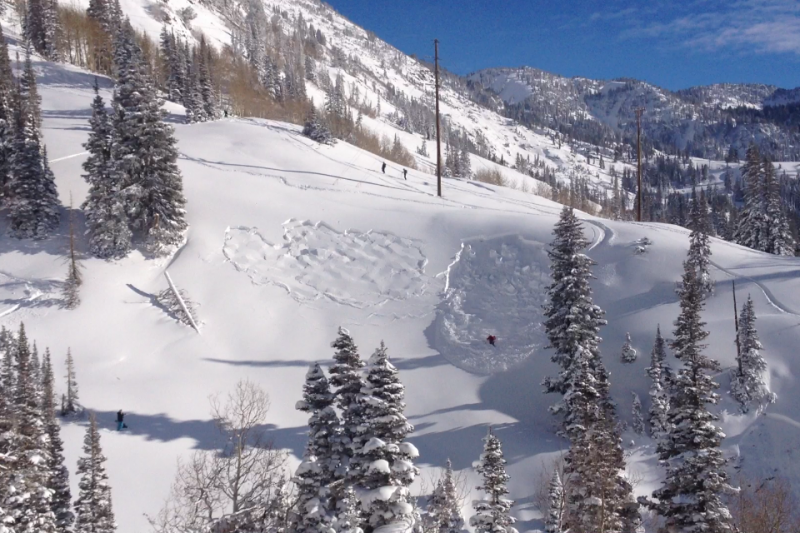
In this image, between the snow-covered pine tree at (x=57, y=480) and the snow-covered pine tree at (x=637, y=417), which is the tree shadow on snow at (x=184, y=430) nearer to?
the snow-covered pine tree at (x=57, y=480)

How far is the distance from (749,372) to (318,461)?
19.0 metres

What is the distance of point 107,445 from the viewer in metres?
22.4

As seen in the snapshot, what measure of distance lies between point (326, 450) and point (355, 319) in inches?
661

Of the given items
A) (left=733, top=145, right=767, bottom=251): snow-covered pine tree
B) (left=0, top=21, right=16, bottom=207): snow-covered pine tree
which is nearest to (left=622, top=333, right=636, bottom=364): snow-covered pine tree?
(left=733, top=145, right=767, bottom=251): snow-covered pine tree

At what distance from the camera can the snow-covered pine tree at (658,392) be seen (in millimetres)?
22812

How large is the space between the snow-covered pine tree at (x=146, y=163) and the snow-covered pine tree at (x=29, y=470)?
16.7 m

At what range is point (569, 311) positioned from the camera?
77.5 feet

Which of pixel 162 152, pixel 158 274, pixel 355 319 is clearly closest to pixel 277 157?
pixel 162 152

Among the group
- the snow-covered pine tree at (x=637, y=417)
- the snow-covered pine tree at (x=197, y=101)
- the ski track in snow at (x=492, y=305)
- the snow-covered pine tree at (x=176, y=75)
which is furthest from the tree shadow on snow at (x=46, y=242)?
the snow-covered pine tree at (x=176, y=75)

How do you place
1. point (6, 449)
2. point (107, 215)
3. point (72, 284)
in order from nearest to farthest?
point (6, 449)
point (72, 284)
point (107, 215)

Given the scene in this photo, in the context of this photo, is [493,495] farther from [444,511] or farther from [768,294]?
[768,294]

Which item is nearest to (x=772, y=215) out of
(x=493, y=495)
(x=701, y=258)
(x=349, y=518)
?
(x=701, y=258)

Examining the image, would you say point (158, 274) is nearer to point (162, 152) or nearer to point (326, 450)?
point (162, 152)

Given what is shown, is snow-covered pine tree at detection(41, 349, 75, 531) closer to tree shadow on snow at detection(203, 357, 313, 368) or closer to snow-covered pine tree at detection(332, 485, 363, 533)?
tree shadow on snow at detection(203, 357, 313, 368)
